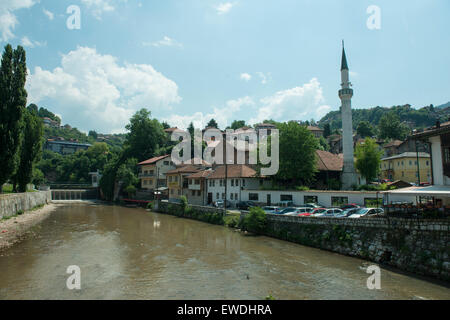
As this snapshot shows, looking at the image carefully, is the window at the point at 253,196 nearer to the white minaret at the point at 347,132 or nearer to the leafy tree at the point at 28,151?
the white minaret at the point at 347,132

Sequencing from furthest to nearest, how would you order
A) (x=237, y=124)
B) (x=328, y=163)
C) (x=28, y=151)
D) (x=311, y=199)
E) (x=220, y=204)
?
(x=237, y=124), (x=28, y=151), (x=328, y=163), (x=220, y=204), (x=311, y=199)

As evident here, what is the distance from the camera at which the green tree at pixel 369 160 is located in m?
40.0

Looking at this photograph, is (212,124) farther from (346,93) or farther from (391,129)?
(346,93)

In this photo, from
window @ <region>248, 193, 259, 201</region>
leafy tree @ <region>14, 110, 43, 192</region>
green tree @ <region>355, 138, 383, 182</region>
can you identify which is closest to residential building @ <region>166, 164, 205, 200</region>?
window @ <region>248, 193, 259, 201</region>

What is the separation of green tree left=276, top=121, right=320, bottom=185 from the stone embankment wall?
33.0m

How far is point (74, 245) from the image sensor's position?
23359 millimetres

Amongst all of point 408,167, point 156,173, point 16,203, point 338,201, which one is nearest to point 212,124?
point 156,173

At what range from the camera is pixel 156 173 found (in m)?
61.9

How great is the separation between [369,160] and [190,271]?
110 feet

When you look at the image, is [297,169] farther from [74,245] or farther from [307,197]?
[74,245]

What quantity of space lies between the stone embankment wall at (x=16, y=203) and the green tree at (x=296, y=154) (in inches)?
1298

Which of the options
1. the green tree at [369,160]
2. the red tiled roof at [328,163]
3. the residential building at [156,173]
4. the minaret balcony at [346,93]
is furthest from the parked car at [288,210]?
the residential building at [156,173]

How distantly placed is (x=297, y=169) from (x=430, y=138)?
1723 cm
